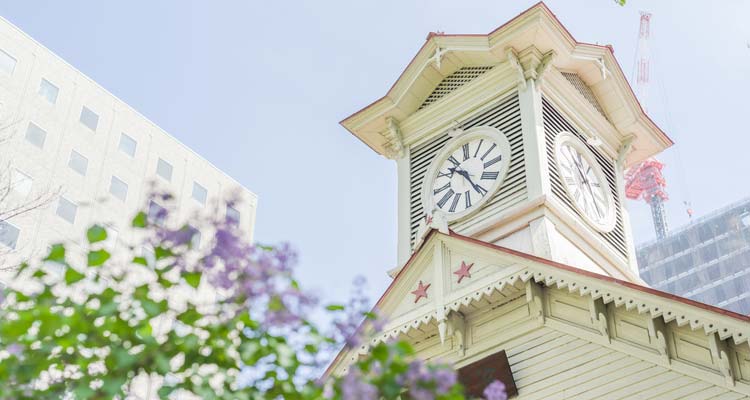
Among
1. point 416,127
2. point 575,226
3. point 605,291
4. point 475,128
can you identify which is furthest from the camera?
point 416,127

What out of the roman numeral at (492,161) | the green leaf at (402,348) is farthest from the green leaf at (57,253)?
the roman numeral at (492,161)

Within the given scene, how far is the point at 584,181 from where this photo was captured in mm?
19859

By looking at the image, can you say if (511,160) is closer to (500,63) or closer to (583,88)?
(500,63)

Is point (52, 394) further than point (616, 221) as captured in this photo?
No

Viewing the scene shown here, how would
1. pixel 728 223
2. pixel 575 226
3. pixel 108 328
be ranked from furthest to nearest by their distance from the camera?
pixel 728 223 < pixel 575 226 < pixel 108 328

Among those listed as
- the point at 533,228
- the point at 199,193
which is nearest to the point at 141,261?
the point at 533,228

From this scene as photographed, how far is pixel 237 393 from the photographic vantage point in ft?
21.4

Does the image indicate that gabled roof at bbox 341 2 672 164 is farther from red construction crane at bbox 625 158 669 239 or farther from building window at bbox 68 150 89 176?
red construction crane at bbox 625 158 669 239

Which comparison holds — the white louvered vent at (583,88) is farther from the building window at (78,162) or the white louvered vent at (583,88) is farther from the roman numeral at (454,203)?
the building window at (78,162)

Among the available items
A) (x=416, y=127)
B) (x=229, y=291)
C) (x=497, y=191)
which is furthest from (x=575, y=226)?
(x=229, y=291)

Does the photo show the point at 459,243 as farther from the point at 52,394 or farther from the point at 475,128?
the point at 52,394

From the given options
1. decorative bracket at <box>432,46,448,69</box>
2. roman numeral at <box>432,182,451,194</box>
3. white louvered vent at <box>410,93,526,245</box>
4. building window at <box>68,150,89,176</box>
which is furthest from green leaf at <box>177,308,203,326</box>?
building window at <box>68,150,89,176</box>

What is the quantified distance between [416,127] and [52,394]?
15153 mm

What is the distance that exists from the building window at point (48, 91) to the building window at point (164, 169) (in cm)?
809
